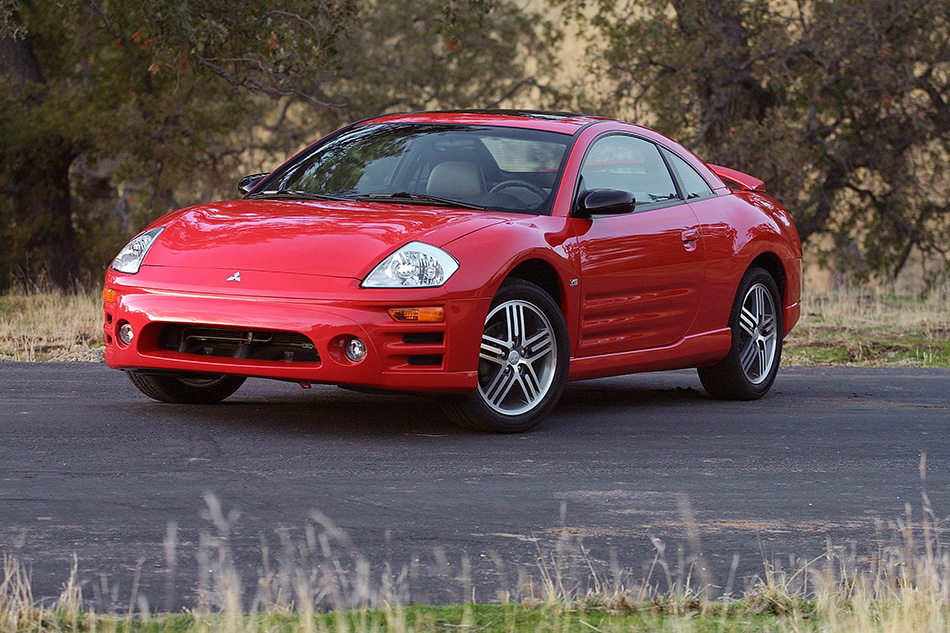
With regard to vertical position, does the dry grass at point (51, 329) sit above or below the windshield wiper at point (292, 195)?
below

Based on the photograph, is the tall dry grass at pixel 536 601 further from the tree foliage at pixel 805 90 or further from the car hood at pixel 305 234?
the tree foliage at pixel 805 90

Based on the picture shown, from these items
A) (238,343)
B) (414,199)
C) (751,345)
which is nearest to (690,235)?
(751,345)

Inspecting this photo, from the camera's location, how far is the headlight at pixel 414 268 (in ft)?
21.4

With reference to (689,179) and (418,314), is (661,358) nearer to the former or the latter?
(689,179)

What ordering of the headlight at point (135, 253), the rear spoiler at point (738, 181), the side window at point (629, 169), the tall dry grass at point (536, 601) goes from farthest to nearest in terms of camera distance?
the rear spoiler at point (738, 181)
the side window at point (629, 169)
the headlight at point (135, 253)
the tall dry grass at point (536, 601)

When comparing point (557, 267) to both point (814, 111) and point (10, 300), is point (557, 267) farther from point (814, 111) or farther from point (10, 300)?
point (814, 111)

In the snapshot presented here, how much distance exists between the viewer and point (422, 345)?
6.55 metres

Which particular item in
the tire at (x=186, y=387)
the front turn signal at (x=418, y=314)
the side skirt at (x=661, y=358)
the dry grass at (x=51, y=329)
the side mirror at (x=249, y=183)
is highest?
the side mirror at (x=249, y=183)

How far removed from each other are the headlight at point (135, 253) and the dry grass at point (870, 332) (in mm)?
6071

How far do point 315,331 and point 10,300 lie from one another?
33.7 ft

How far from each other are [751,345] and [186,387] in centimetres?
343

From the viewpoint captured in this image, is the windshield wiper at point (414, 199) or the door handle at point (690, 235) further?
the door handle at point (690, 235)

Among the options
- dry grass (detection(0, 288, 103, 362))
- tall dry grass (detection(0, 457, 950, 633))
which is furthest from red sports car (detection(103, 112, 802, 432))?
dry grass (detection(0, 288, 103, 362))

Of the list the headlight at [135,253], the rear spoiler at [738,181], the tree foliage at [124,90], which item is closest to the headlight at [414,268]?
the headlight at [135,253]
